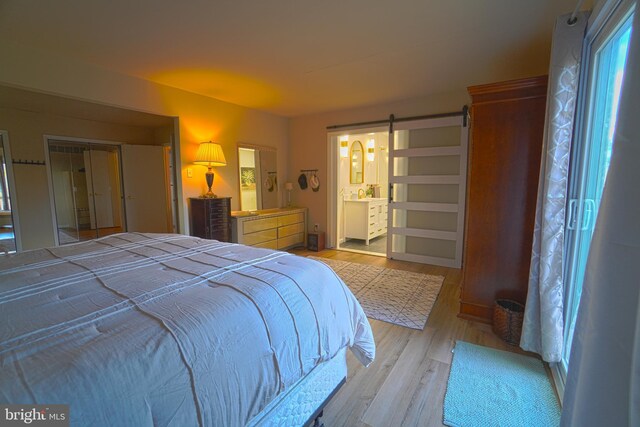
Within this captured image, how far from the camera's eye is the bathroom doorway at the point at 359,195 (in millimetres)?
5176

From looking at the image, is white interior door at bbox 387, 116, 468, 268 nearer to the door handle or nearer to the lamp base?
the door handle

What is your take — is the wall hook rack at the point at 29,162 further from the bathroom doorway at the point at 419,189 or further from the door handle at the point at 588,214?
the door handle at the point at 588,214

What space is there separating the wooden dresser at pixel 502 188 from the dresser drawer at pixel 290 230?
3054 mm

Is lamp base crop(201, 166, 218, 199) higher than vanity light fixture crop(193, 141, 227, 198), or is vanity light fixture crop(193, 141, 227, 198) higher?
vanity light fixture crop(193, 141, 227, 198)

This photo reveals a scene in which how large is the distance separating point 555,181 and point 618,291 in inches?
53.7

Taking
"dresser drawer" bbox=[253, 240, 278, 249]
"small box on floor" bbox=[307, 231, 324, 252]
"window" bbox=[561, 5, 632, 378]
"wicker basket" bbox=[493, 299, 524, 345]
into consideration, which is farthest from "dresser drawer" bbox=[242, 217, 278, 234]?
"window" bbox=[561, 5, 632, 378]

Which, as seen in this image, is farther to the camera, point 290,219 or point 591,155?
point 290,219

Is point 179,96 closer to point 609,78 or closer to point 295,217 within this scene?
point 295,217

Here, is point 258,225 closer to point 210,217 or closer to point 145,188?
point 210,217

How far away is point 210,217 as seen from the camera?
3680 millimetres

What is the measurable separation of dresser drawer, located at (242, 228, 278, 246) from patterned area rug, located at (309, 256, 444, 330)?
45.3 inches

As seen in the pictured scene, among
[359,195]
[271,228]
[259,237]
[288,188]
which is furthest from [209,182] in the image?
[359,195]

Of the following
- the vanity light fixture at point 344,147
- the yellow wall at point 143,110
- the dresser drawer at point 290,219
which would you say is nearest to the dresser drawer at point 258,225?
the dresser drawer at point 290,219

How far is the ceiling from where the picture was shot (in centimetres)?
195
